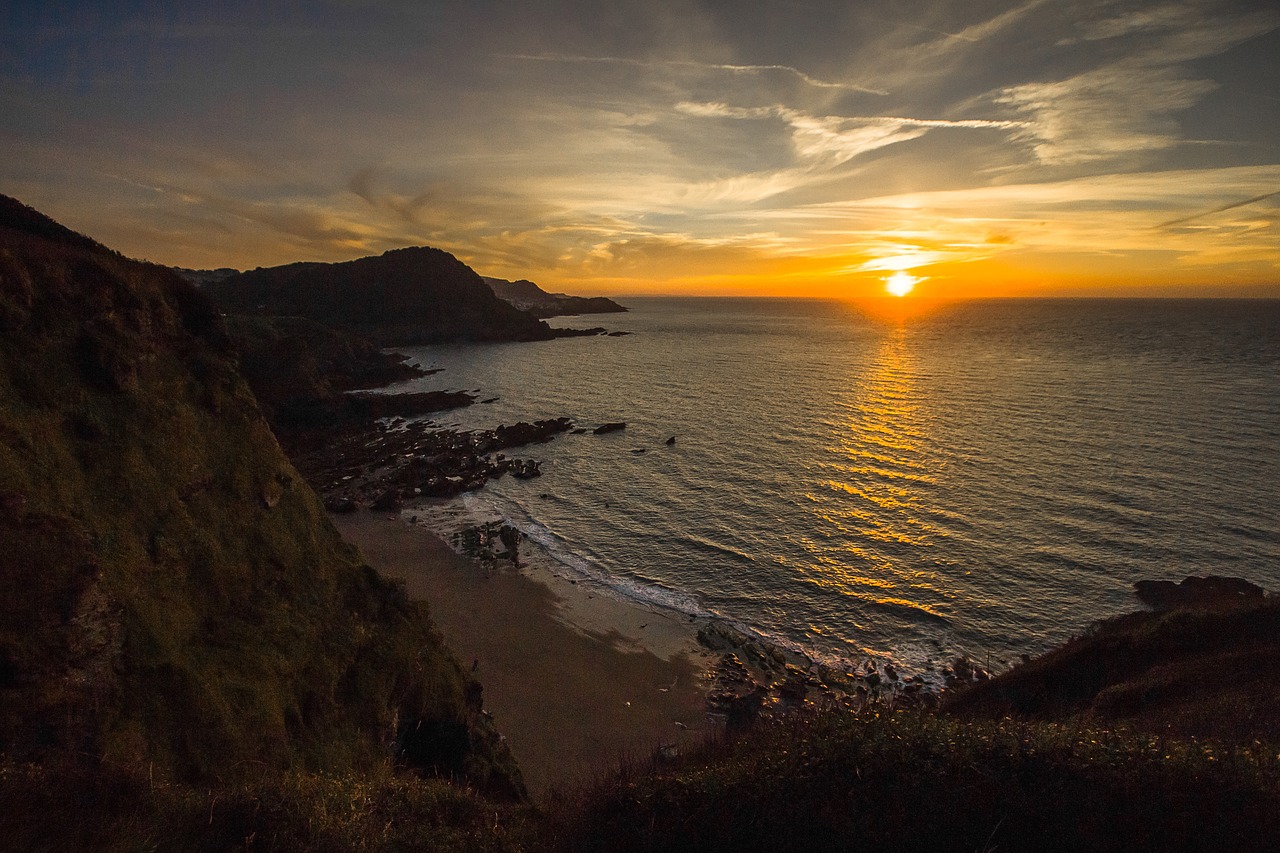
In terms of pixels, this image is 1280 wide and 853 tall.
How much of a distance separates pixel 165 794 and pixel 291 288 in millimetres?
169545

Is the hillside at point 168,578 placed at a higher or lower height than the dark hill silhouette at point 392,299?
lower

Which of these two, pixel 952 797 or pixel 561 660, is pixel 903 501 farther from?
pixel 952 797

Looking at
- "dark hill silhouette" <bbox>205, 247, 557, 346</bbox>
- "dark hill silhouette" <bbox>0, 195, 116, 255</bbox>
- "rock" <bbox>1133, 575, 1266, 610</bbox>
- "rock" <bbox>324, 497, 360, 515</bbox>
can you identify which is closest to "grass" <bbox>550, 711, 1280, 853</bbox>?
"dark hill silhouette" <bbox>0, 195, 116, 255</bbox>

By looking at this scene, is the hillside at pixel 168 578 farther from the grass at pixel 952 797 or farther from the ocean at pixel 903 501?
the ocean at pixel 903 501

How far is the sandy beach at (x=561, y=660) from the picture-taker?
1795cm

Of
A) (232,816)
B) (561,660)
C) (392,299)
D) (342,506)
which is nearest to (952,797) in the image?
(232,816)

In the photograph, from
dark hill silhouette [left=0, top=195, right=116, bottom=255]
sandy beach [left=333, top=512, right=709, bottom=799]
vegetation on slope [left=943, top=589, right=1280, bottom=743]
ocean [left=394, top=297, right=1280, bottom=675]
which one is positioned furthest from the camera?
ocean [left=394, top=297, right=1280, bottom=675]

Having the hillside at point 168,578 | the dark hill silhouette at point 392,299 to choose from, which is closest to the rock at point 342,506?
the hillside at point 168,578

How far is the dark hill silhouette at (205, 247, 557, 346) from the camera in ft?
457

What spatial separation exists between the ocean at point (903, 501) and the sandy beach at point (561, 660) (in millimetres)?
2571

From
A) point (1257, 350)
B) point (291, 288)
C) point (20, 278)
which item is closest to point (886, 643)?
point (20, 278)

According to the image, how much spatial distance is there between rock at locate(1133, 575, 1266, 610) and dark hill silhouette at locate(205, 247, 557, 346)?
135m

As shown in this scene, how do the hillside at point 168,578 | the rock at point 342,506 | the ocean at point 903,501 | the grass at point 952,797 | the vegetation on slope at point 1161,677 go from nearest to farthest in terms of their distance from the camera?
1. the grass at point 952,797
2. the hillside at point 168,578
3. the vegetation on slope at point 1161,677
4. the ocean at point 903,501
5. the rock at point 342,506

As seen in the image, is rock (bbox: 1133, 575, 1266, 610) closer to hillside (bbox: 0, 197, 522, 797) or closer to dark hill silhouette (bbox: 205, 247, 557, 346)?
hillside (bbox: 0, 197, 522, 797)
